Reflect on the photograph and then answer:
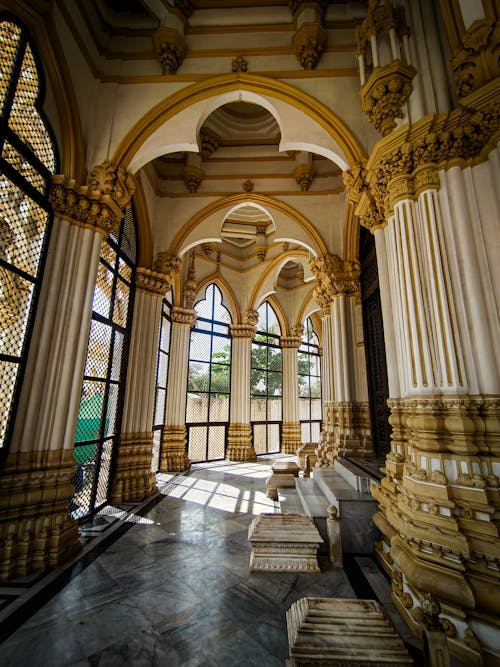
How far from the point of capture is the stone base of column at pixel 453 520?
2020mm

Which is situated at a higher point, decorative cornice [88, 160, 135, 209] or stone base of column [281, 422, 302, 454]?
decorative cornice [88, 160, 135, 209]

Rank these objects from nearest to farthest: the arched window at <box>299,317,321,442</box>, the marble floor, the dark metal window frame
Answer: the marble floor
the dark metal window frame
the arched window at <box>299,317,321,442</box>

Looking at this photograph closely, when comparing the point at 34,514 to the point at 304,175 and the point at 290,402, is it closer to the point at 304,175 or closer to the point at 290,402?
the point at 304,175

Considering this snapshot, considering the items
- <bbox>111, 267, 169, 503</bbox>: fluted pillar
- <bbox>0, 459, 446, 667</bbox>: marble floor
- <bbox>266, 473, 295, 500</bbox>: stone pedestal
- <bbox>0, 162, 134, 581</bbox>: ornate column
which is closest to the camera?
<bbox>0, 459, 446, 667</bbox>: marble floor

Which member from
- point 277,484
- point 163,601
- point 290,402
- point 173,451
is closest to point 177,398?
point 173,451

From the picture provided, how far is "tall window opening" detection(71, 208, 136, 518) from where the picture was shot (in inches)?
180

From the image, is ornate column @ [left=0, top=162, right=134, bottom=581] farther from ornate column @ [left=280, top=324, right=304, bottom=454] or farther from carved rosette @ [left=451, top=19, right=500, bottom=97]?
ornate column @ [left=280, top=324, right=304, bottom=454]

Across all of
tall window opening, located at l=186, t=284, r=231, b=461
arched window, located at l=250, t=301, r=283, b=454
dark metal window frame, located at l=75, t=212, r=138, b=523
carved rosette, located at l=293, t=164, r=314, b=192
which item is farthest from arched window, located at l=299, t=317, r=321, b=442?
dark metal window frame, located at l=75, t=212, r=138, b=523

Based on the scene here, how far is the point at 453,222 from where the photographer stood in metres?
2.78

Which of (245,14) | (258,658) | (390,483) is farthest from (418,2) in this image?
(258,658)

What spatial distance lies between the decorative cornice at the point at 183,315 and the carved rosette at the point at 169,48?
5.56m

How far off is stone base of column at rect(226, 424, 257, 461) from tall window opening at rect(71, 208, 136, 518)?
5268 millimetres

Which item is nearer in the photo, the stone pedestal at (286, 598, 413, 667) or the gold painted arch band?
the stone pedestal at (286, 598, 413, 667)

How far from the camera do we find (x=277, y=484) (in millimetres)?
5840
